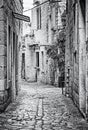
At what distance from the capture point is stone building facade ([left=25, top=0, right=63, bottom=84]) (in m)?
21.0

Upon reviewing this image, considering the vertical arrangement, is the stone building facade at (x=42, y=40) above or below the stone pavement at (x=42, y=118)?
above

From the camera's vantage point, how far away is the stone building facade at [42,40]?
2102cm

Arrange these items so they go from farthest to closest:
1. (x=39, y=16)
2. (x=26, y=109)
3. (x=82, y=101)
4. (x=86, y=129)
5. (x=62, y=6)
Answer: (x=39, y=16)
(x=62, y=6)
(x=26, y=109)
(x=82, y=101)
(x=86, y=129)

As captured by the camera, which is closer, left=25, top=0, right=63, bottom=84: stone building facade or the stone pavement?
the stone pavement

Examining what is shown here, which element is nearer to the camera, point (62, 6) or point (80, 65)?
point (80, 65)

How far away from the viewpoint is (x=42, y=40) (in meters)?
24.6

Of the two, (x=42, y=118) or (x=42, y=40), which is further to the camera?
(x=42, y=40)

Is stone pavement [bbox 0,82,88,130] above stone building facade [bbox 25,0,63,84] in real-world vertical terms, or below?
below

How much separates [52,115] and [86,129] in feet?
6.18

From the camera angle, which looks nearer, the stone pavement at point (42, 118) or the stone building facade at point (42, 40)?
the stone pavement at point (42, 118)

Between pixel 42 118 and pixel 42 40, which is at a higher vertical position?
pixel 42 40

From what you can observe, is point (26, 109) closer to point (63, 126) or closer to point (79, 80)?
point (79, 80)

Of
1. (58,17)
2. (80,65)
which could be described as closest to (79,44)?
(80,65)

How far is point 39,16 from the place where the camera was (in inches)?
1041
